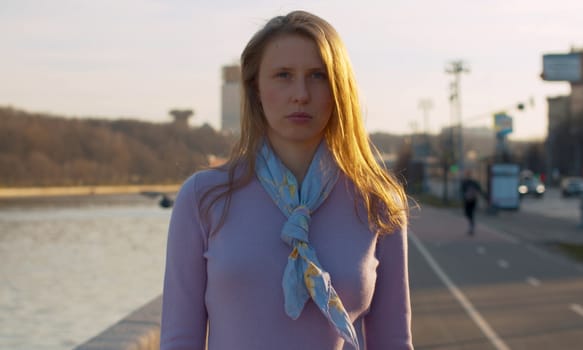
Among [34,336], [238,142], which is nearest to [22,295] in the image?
[34,336]

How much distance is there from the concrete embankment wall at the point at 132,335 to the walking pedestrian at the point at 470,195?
26828 millimetres

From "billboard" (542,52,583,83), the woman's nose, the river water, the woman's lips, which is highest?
"billboard" (542,52,583,83)

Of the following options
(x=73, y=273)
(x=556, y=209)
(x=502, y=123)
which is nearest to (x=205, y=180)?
(x=73, y=273)

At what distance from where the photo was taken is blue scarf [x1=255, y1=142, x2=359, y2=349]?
8.16ft

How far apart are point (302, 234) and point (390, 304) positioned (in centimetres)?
46

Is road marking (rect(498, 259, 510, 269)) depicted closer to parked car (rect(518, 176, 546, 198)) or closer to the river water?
the river water

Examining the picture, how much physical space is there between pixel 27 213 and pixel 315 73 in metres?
16.6

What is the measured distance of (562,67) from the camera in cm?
4394

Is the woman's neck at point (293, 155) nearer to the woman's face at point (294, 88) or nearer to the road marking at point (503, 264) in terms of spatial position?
the woman's face at point (294, 88)

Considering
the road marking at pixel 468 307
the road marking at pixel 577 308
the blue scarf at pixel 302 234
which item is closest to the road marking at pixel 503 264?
the road marking at pixel 468 307

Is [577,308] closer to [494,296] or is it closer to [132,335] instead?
[494,296]

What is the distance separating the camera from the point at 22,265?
9469 mm

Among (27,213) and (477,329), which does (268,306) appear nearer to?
(477,329)

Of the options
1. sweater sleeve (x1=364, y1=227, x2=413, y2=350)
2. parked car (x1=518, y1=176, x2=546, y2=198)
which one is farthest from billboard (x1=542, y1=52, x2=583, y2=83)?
sweater sleeve (x1=364, y1=227, x2=413, y2=350)
